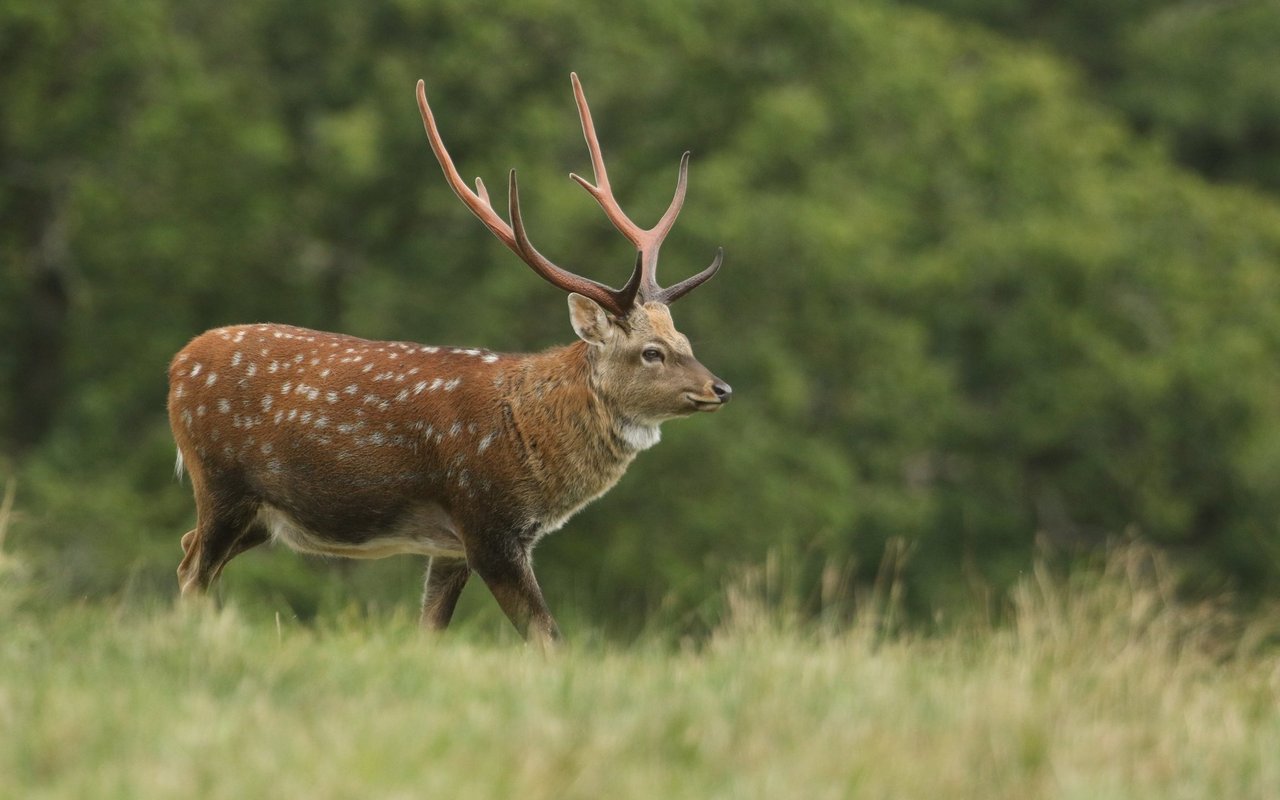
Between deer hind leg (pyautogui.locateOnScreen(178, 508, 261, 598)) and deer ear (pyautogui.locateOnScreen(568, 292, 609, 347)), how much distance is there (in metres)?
1.44

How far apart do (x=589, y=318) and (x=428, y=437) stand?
0.87 metres

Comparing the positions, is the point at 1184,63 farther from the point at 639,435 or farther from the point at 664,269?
the point at 639,435

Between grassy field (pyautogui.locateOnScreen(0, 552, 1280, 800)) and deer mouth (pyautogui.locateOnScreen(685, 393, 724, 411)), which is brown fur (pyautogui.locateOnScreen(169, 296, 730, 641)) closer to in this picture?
deer mouth (pyautogui.locateOnScreen(685, 393, 724, 411))

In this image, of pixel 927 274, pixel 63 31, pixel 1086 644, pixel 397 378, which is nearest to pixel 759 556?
pixel 927 274

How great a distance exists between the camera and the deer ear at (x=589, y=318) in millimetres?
7699

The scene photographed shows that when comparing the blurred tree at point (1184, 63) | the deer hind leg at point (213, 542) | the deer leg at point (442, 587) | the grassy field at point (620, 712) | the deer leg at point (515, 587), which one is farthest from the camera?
the blurred tree at point (1184, 63)

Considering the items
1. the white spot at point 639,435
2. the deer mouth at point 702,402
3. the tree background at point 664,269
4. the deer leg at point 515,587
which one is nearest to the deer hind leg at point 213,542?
the deer leg at point 515,587

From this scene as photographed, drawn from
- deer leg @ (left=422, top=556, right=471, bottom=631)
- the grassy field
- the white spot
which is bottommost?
deer leg @ (left=422, top=556, right=471, bottom=631)

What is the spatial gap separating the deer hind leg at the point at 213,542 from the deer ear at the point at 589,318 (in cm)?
144

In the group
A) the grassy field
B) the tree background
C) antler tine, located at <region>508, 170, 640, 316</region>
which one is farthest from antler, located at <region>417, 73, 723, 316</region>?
the tree background

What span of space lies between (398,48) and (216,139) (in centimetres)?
216

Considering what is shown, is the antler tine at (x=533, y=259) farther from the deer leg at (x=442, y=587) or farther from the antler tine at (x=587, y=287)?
the deer leg at (x=442, y=587)

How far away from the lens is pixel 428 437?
7242mm

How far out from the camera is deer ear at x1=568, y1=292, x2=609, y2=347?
770 centimetres
